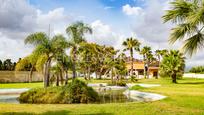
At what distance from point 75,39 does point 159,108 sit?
59.2 feet

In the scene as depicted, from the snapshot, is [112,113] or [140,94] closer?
[112,113]

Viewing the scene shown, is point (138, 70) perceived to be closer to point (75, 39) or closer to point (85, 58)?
point (85, 58)

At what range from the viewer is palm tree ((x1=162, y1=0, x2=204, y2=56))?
14.3 m

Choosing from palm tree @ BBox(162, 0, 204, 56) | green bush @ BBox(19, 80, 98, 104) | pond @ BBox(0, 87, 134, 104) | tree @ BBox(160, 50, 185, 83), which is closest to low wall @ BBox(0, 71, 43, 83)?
tree @ BBox(160, 50, 185, 83)

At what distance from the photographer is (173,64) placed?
49375mm

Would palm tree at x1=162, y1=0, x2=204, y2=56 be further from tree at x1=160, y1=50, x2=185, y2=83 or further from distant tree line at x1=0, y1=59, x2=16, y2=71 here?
distant tree line at x1=0, y1=59, x2=16, y2=71

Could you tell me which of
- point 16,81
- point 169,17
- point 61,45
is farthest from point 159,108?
point 16,81

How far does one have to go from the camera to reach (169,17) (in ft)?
48.2

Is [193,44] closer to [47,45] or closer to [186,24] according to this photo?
[186,24]

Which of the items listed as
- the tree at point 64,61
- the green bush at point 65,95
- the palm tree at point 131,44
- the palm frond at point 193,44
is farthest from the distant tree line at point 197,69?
the palm frond at point 193,44

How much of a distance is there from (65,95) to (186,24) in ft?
28.0

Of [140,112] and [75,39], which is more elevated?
[75,39]

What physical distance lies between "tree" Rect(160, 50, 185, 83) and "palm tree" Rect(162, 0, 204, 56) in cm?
3440

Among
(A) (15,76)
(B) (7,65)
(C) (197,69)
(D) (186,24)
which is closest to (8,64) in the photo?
(B) (7,65)
